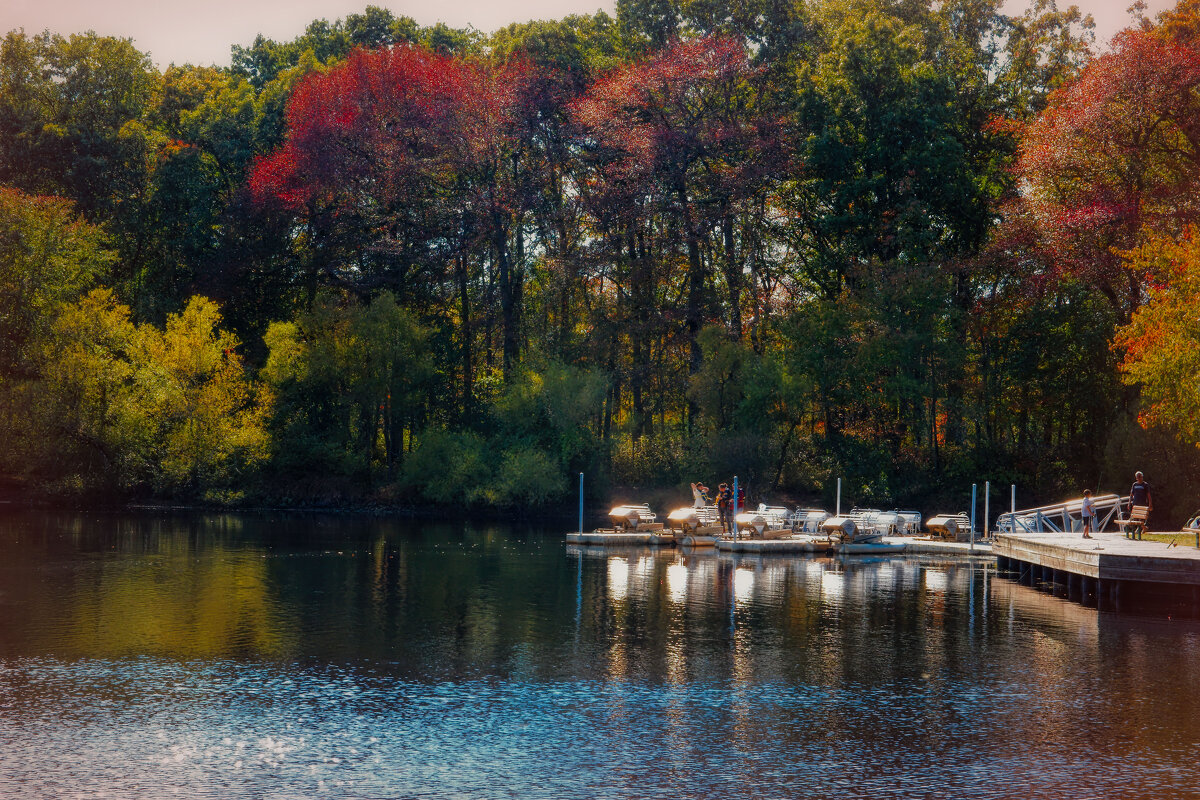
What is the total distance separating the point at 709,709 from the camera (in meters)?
16.4

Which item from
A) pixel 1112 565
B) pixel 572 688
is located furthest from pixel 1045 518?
pixel 572 688

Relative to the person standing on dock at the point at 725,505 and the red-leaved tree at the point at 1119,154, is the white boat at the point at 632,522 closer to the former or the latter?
the person standing on dock at the point at 725,505

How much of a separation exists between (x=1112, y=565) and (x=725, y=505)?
23.1 metres

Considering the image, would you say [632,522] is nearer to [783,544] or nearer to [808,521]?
[783,544]

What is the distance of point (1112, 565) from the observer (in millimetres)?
26719

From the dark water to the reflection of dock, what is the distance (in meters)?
1.12

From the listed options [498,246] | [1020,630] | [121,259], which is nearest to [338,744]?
[1020,630]

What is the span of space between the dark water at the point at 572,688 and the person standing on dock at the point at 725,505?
538 inches

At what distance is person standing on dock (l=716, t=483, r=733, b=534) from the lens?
45.7m

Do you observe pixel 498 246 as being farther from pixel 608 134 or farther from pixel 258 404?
pixel 258 404

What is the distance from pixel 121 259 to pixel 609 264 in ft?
100

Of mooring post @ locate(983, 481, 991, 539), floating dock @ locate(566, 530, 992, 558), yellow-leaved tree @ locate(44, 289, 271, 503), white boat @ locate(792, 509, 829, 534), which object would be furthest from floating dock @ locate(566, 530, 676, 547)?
yellow-leaved tree @ locate(44, 289, 271, 503)

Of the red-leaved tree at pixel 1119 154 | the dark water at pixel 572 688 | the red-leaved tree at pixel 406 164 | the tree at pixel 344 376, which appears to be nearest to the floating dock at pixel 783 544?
the dark water at pixel 572 688

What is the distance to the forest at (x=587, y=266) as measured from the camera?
5178cm
